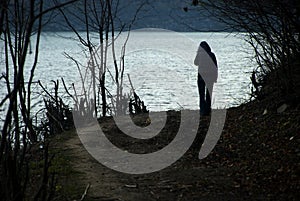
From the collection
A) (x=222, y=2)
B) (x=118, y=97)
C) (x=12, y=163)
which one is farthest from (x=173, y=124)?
(x=12, y=163)

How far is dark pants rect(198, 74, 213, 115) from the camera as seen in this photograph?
11492mm

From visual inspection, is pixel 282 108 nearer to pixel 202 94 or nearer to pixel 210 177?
pixel 202 94

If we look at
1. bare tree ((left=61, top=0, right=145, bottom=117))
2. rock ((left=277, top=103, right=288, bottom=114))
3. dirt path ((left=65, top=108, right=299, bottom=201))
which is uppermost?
bare tree ((left=61, top=0, right=145, bottom=117))

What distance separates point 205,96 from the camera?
11.7 m

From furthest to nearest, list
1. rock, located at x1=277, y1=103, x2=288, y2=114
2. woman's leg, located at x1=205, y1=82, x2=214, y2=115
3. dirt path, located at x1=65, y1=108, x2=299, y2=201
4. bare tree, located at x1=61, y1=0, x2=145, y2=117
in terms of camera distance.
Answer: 1. bare tree, located at x1=61, y1=0, x2=145, y2=117
2. woman's leg, located at x1=205, y1=82, x2=214, y2=115
3. rock, located at x1=277, y1=103, x2=288, y2=114
4. dirt path, located at x1=65, y1=108, x2=299, y2=201

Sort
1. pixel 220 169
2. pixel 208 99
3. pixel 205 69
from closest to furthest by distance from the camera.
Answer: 1. pixel 220 169
2. pixel 208 99
3. pixel 205 69

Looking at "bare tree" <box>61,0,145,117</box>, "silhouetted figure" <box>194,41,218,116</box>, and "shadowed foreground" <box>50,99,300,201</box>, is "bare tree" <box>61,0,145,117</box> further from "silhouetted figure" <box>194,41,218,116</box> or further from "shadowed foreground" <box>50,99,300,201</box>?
"shadowed foreground" <box>50,99,300,201</box>

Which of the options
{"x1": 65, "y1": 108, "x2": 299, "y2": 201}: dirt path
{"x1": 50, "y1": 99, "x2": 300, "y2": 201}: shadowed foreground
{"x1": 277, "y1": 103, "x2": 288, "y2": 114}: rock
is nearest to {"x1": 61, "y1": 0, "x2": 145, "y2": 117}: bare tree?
{"x1": 50, "y1": 99, "x2": 300, "y2": 201}: shadowed foreground

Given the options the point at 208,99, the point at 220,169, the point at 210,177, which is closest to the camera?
the point at 210,177

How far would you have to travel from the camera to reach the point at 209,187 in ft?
21.2

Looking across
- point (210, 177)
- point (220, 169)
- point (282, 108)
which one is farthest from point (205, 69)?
point (210, 177)

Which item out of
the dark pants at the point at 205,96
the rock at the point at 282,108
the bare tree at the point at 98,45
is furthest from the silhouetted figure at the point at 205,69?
the bare tree at the point at 98,45

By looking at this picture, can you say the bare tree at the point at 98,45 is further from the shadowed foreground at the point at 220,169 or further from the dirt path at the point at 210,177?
the dirt path at the point at 210,177

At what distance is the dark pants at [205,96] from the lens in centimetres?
1149
